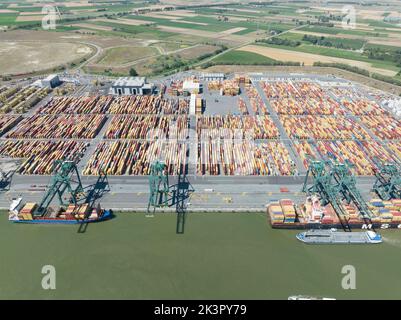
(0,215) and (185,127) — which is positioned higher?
(185,127)

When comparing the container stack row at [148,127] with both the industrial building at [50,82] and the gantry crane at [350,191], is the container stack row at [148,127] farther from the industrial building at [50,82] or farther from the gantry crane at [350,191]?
the industrial building at [50,82]

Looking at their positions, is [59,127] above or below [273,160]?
above

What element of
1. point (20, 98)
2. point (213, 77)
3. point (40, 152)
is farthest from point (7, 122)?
point (213, 77)

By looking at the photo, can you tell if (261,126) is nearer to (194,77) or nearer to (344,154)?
(344,154)

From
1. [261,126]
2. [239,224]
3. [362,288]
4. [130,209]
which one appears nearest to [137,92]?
[261,126]

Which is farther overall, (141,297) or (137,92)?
(137,92)

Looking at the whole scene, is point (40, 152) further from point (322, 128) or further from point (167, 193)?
point (322, 128)
